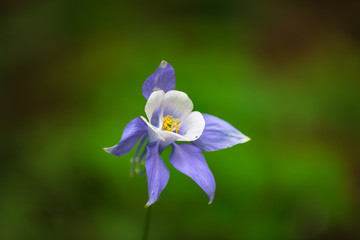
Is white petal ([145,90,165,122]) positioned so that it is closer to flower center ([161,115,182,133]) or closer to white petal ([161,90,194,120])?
white petal ([161,90,194,120])

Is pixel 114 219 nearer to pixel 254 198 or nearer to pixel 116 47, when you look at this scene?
pixel 254 198

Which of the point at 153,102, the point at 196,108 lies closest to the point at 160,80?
the point at 153,102

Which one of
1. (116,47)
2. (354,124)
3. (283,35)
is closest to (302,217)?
(354,124)

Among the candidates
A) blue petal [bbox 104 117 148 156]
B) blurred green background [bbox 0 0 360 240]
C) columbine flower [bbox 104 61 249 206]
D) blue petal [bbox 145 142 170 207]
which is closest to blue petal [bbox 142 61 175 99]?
columbine flower [bbox 104 61 249 206]

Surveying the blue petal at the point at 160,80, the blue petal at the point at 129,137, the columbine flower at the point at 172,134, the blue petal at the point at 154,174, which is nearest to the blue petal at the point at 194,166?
the columbine flower at the point at 172,134

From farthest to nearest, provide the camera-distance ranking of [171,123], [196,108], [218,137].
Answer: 1. [196,108]
2. [171,123]
3. [218,137]

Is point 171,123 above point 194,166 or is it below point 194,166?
above

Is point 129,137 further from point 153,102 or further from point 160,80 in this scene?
point 160,80
